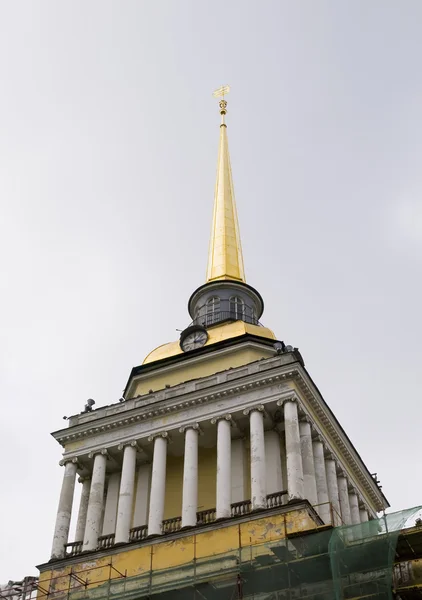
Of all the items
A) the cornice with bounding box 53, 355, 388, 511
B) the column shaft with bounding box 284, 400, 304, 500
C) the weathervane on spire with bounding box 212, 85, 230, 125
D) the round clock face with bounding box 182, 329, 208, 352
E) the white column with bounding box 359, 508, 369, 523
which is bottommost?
the column shaft with bounding box 284, 400, 304, 500

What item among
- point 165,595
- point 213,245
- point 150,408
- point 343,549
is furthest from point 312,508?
point 213,245

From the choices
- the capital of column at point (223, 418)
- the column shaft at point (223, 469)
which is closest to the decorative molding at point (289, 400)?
the capital of column at point (223, 418)

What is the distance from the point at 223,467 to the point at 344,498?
5677 millimetres

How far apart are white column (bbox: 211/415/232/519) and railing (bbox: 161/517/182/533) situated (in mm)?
1717

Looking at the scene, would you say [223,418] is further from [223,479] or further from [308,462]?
[308,462]

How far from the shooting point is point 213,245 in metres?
43.5

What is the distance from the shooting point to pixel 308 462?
27.9 m

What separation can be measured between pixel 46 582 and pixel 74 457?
485 centimetres

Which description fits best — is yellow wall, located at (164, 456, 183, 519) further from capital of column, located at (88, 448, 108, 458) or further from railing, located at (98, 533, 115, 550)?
capital of column, located at (88, 448, 108, 458)

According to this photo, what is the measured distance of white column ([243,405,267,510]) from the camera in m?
26.7

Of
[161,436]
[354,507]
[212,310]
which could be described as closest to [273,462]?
[161,436]

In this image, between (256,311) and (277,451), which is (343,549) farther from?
(256,311)

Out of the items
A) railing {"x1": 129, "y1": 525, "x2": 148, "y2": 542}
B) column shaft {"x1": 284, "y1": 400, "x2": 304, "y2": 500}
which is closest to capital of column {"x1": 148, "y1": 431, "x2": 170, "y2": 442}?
railing {"x1": 129, "y1": 525, "x2": 148, "y2": 542}

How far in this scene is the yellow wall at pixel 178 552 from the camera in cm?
2548
